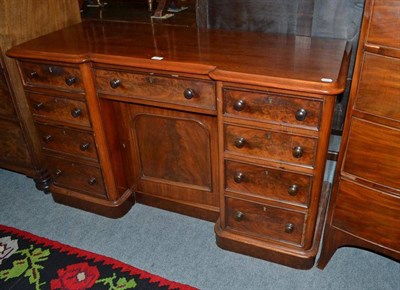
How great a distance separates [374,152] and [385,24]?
46 cm

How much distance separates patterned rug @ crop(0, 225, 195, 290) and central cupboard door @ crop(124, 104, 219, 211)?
1.61ft

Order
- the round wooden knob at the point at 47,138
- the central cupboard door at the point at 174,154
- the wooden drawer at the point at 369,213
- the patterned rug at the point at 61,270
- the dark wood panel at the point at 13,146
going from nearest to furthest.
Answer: the wooden drawer at the point at 369,213 < the patterned rug at the point at 61,270 < the central cupboard door at the point at 174,154 < the round wooden knob at the point at 47,138 < the dark wood panel at the point at 13,146

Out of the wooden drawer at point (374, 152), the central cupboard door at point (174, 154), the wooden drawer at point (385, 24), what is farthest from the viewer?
the central cupboard door at point (174, 154)

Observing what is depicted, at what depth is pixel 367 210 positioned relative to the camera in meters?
1.53

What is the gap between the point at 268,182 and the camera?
1683 millimetres

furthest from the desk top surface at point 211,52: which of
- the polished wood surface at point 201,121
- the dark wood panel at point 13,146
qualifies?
the dark wood panel at point 13,146

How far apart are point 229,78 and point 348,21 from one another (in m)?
0.72

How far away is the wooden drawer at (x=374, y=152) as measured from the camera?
53.1 inches

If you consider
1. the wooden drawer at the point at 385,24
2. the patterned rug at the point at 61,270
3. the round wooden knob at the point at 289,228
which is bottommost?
the patterned rug at the point at 61,270

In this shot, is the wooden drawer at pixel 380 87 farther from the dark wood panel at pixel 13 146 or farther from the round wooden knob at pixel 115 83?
the dark wood panel at pixel 13 146

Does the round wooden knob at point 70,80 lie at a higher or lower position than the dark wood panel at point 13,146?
higher

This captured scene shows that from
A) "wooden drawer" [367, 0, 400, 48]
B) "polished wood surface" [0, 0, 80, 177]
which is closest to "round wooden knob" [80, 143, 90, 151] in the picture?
"polished wood surface" [0, 0, 80, 177]

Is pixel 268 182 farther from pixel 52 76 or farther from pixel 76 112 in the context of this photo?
pixel 52 76

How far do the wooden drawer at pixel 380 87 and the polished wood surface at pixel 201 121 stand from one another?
96 mm
